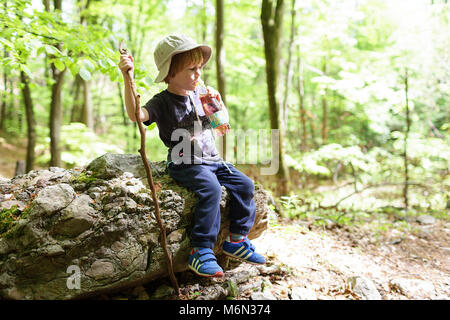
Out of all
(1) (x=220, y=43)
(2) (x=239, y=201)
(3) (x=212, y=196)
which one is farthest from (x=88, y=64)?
(1) (x=220, y=43)

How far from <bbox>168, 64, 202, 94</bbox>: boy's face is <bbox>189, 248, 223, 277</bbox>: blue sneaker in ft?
4.07

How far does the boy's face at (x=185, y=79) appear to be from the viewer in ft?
6.79

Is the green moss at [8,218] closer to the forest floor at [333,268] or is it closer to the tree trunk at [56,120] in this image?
the forest floor at [333,268]

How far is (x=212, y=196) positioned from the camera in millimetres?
2041

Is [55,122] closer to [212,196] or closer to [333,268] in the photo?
[212,196]

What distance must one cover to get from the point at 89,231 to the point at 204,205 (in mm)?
801

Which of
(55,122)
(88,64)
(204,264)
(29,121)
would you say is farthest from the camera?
(29,121)

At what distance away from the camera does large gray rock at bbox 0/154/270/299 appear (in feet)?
5.66

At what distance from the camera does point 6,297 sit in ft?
5.35

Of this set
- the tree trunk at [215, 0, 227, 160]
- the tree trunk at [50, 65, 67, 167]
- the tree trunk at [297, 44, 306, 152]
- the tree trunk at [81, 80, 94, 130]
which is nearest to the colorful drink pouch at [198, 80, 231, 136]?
the tree trunk at [215, 0, 227, 160]

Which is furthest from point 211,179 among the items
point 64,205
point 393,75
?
point 393,75

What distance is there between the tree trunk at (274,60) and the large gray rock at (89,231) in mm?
3018

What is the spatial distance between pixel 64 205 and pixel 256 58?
10124 millimetres

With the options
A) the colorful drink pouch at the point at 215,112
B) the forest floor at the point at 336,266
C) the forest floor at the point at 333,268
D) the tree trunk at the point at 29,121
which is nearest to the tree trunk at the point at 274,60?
the forest floor at the point at 336,266
